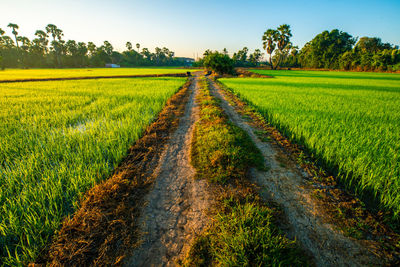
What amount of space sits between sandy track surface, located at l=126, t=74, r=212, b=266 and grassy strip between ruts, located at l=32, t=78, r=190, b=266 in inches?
5.5

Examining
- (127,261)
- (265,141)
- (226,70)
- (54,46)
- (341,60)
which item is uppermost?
(54,46)

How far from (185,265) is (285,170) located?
2.54 m

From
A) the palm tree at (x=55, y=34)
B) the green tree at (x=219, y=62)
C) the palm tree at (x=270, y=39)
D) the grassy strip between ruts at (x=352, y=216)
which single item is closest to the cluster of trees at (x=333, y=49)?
the palm tree at (x=270, y=39)

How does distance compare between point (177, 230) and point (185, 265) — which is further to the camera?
point (177, 230)

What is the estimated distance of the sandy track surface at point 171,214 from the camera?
1.67 metres

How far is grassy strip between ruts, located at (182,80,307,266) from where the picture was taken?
1527 mm

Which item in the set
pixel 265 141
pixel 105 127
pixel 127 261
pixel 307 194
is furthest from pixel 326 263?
pixel 105 127

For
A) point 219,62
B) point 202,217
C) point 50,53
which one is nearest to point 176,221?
point 202,217

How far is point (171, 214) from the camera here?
2.15 metres

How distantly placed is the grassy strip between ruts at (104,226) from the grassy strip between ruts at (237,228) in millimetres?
803

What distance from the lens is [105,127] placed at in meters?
4.99

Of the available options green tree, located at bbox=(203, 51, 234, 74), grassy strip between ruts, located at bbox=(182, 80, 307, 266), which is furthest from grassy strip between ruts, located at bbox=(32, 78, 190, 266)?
green tree, located at bbox=(203, 51, 234, 74)

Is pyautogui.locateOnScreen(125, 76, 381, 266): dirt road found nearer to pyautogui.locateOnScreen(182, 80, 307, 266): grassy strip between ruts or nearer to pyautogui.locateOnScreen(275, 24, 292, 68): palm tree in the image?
pyautogui.locateOnScreen(182, 80, 307, 266): grassy strip between ruts

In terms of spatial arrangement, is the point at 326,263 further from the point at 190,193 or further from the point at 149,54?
the point at 149,54
